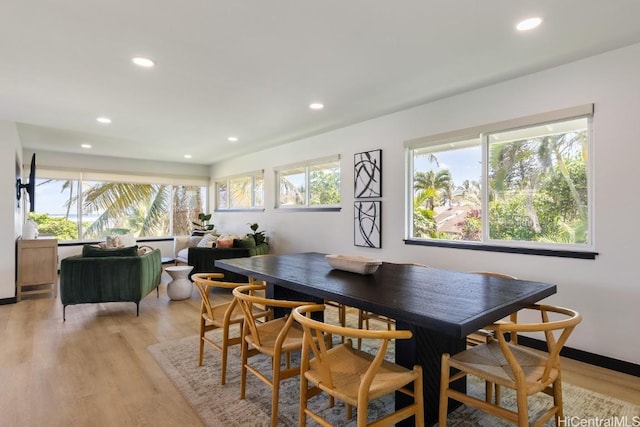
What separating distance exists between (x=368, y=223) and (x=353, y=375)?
9.45 feet

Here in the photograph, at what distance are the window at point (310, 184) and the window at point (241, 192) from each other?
0.65 metres

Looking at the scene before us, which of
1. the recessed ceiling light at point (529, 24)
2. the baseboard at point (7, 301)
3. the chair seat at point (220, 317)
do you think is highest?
the recessed ceiling light at point (529, 24)

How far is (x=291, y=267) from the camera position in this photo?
8.69 feet

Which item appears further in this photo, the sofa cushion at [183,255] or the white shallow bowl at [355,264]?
the sofa cushion at [183,255]

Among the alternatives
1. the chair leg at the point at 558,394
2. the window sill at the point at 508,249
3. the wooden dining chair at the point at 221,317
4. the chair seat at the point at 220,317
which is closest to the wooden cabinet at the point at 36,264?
the wooden dining chair at the point at 221,317

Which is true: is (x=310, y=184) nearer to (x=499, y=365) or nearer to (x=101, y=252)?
(x=101, y=252)

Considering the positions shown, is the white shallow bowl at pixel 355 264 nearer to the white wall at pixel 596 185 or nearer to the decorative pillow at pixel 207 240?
the white wall at pixel 596 185

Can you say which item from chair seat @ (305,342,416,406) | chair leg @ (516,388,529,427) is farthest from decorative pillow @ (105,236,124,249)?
chair leg @ (516,388,529,427)

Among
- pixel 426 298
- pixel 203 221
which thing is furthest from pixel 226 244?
pixel 426 298

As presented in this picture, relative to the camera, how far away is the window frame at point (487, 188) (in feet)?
8.89

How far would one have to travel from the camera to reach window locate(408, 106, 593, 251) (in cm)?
283

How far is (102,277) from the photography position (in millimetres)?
3842

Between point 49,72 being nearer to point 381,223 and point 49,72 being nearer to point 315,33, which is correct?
point 315,33

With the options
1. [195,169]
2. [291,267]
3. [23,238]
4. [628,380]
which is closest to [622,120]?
[628,380]
